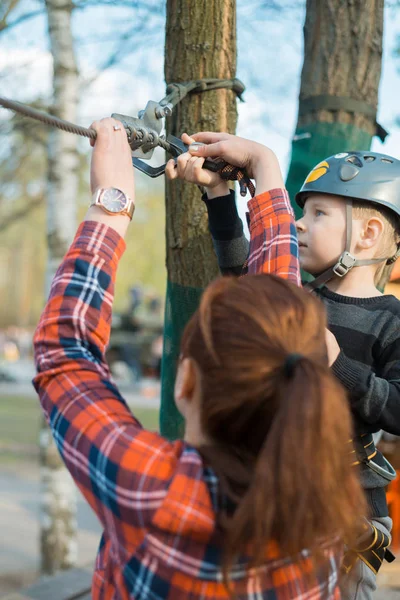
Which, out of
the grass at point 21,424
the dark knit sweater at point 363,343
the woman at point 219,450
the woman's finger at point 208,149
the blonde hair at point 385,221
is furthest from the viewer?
the grass at point 21,424

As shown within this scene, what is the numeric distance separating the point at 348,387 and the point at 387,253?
0.65m

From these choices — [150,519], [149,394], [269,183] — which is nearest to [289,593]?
[150,519]

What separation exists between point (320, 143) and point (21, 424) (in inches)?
404

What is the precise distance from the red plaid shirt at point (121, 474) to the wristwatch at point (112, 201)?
0.04 meters

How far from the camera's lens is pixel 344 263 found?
7.40 feet

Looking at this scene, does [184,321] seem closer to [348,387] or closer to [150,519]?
[348,387]

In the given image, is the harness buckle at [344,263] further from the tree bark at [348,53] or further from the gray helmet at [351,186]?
the tree bark at [348,53]

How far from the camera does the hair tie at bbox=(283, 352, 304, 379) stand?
48.4 inches

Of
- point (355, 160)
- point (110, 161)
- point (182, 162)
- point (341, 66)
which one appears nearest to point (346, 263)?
point (355, 160)

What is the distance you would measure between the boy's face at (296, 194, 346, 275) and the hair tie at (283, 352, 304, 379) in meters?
1.10

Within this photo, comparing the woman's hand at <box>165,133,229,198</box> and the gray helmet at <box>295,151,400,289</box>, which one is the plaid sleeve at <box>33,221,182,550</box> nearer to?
the woman's hand at <box>165,133,229,198</box>

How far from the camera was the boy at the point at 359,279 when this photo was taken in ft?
6.55

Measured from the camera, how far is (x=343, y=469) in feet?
4.07

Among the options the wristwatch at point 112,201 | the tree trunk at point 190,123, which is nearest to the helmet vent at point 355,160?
the tree trunk at point 190,123
